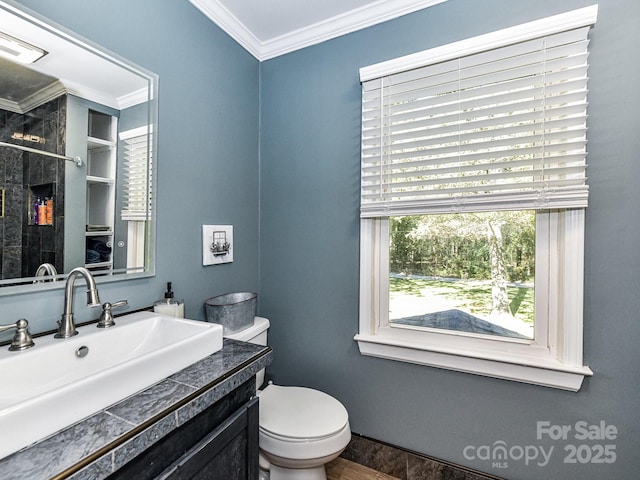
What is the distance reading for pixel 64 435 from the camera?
1.94 ft

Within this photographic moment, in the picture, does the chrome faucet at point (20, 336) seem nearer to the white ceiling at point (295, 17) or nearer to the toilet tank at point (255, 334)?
the toilet tank at point (255, 334)

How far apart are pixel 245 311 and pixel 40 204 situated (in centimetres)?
87

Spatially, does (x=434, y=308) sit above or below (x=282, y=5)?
below

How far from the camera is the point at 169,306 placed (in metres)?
1.31

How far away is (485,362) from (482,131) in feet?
3.41

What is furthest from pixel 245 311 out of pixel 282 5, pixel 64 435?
pixel 282 5

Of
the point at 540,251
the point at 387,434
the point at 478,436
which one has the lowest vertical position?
the point at 387,434

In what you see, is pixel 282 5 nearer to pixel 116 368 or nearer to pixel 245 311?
pixel 245 311

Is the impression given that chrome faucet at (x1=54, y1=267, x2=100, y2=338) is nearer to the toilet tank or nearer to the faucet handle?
the faucet handle

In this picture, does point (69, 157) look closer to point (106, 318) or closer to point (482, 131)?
point (106, 318)

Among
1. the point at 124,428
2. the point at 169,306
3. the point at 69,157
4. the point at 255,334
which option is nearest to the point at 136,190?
the point at 69,157

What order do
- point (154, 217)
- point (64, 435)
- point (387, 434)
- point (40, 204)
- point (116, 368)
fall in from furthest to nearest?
1. point (387, 434)
2. point (154, 217)
3. point (40, 204)
4. point (116, 368)
5. point (64, 435)

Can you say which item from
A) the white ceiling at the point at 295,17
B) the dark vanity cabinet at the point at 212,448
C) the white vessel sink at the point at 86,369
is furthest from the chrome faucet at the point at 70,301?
the white ceiling at the point at 295,17

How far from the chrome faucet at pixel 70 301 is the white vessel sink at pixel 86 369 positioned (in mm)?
28
